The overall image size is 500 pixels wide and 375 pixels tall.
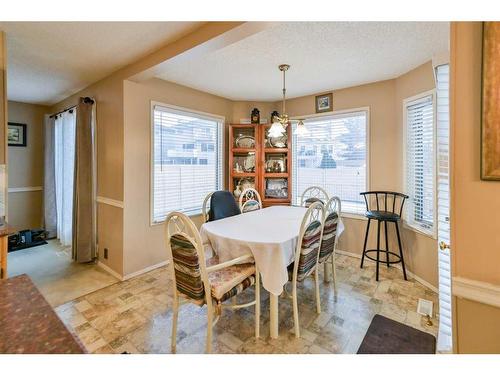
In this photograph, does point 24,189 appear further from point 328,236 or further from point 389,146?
point 389,146

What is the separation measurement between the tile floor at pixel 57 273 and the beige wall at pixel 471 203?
299cm

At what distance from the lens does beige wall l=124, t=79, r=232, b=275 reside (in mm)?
2801

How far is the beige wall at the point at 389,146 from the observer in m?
2.68

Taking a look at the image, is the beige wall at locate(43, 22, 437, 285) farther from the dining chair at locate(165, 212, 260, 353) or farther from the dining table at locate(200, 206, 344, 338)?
the dining chair at locate(165, 212, 260, 353)

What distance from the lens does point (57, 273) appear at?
300cm

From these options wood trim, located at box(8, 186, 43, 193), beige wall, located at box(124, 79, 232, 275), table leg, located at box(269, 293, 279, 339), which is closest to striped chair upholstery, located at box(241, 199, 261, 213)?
beige wall, located at box(124, 79, 232, 275)

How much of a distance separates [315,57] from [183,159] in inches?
81.5

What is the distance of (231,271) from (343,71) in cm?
250

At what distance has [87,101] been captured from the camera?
10.1ft

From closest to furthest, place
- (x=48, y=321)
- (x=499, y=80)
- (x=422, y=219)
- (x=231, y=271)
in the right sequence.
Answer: (x=48, y=321), (x=499, y=80), (x=231, y=271), (x=422, y=219)

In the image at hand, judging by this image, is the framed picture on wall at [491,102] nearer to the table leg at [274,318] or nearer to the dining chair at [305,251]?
the dining chair at [305,251]

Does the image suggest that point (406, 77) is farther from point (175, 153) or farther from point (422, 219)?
point (175, 153)

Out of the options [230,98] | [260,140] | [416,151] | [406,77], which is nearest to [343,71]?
[406,77]

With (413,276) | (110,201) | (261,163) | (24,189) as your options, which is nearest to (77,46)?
(110,201)
